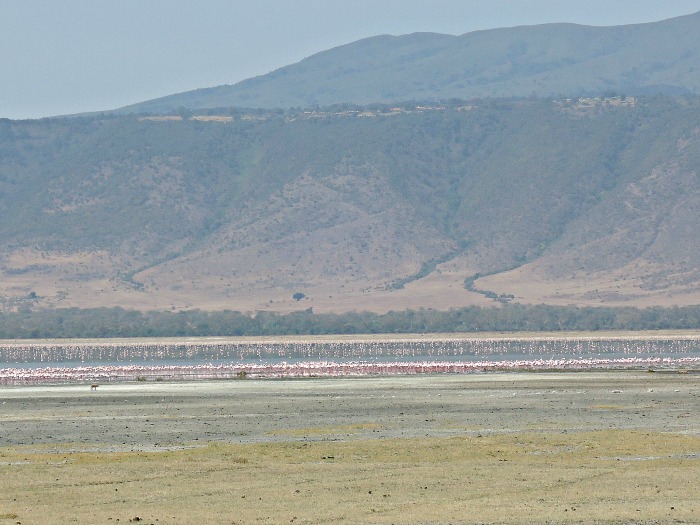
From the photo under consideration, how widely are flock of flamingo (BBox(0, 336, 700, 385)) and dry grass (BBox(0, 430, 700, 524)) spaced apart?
50.2m

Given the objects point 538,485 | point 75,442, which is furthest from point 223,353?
point 538,485

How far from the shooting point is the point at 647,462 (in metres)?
31.6

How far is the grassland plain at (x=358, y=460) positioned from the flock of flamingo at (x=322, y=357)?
111 feet

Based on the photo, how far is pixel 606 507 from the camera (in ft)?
83.5

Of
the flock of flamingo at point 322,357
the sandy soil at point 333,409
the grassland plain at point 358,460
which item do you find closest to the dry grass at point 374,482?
the grassland plain at point 358,460

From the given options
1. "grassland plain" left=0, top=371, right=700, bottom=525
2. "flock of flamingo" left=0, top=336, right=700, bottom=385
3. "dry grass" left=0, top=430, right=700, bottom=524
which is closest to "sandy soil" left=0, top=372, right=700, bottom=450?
"grassland plain" left=0, top=371, right=700, bottom=525

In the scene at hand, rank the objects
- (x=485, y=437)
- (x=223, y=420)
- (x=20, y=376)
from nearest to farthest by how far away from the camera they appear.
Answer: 1. (x=485, y=437)
2. (x=223, y=420)
3. (x=20, y=376)

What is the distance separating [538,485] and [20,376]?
63.5 meters

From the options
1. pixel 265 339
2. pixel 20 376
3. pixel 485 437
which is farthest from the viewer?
pixel 265 339

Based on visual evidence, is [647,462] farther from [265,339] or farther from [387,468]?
[265,339]

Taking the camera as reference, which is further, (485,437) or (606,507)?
(485,437)

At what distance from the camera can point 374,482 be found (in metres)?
29.0

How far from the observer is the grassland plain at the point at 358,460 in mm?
25594

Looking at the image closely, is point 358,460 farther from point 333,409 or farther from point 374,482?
point 333,409
